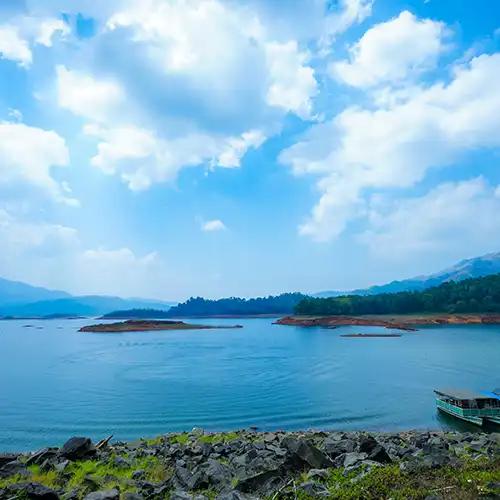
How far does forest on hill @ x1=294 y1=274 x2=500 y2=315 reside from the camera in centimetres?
14788

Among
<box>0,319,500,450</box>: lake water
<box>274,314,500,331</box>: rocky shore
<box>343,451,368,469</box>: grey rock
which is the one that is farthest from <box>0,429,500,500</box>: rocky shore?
<box>274,314,500,331</box>: rocky shore

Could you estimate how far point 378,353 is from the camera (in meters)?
69.3

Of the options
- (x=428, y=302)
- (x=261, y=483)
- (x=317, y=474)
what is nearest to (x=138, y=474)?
(x=261, y=483)

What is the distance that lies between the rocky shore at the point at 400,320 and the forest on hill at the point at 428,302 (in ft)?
19.5

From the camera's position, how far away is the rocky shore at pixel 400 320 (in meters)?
132

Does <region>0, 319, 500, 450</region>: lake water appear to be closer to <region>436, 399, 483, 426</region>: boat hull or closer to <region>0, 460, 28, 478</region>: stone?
<region>436, 399, 483, 426</region>: boat hull

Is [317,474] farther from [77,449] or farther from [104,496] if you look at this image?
[77,449]

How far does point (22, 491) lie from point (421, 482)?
381 inches

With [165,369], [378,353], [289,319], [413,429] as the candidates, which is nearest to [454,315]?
[289,319]

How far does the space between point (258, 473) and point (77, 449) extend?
8.80 m

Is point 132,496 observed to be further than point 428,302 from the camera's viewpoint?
No

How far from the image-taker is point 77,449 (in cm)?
1673

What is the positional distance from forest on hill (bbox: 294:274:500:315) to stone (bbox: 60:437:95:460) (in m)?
153

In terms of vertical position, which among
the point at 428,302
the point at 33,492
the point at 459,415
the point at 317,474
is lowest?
the point at 459,415
